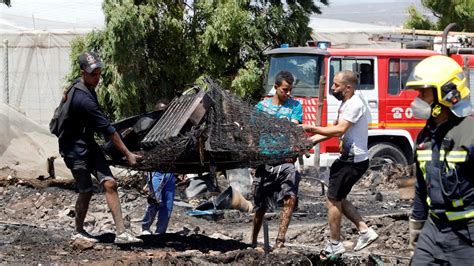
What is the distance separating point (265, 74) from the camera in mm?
18672

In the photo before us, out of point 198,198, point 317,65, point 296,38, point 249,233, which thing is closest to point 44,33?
point 296,38

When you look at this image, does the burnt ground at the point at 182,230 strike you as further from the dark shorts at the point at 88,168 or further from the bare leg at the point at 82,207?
the dark shorts at the point at 88,168

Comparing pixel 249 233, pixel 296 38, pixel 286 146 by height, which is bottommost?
pixel 249 233

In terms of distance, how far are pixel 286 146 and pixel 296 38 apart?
1101 centimetres

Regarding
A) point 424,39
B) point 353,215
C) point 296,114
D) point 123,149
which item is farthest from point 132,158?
point 424,39

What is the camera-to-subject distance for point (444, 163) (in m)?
6.06

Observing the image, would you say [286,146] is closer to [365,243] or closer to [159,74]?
[365,243]

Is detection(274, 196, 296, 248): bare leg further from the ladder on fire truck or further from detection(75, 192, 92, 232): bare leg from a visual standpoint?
the ladder on fire truck

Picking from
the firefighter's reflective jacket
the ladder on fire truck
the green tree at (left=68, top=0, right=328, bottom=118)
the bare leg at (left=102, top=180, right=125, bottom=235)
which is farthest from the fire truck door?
the firefighter's reflective jacket

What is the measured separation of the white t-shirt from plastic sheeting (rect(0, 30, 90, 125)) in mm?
13465

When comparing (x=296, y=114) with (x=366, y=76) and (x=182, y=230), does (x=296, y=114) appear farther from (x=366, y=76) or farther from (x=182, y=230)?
(x=366, y=76)

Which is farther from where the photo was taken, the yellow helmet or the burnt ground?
the burnt ground

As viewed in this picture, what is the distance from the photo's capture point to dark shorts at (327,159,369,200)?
9375mm

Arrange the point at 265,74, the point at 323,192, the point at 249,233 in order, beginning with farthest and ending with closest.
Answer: the point at 265,74
the point at 323,192
the point at 249,233
